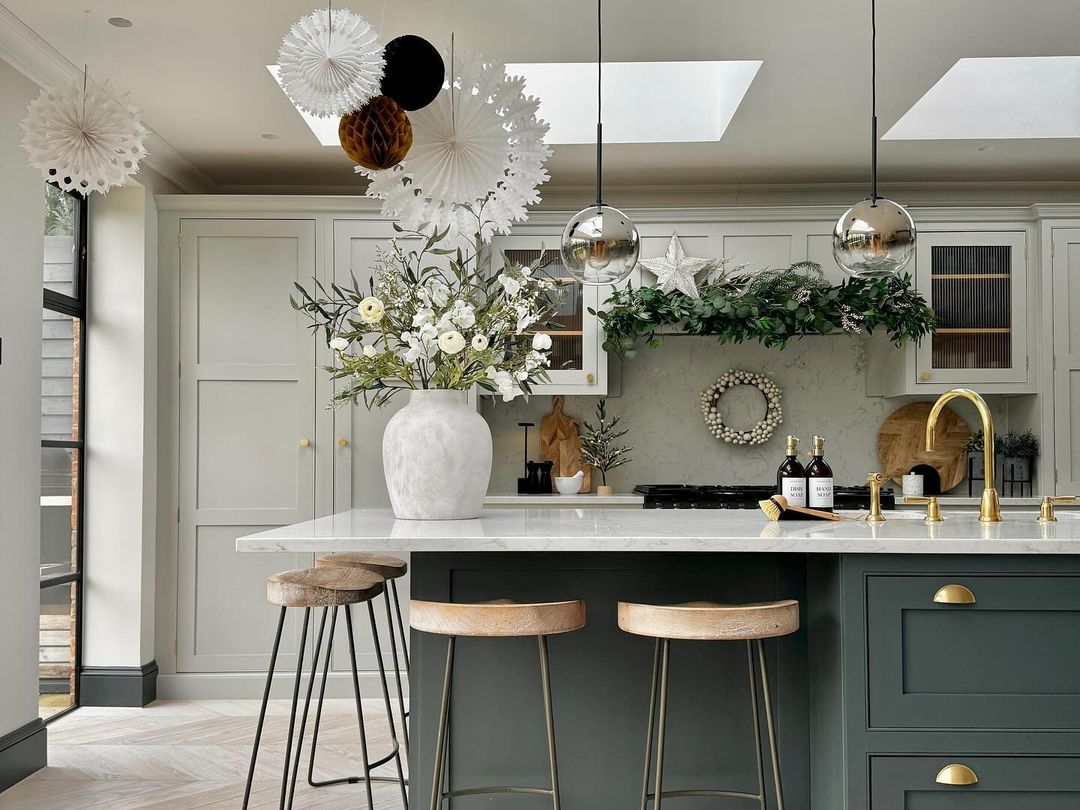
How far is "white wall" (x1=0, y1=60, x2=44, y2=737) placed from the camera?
332 cm

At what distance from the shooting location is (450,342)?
8.57 ft

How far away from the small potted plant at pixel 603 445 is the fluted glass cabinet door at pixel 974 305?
5.05 feet

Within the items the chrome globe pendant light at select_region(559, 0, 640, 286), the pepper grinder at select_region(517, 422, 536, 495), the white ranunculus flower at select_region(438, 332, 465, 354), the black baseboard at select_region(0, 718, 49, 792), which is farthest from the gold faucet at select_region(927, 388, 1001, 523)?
the black baseboard at select_region(0, 718, 49, 792)

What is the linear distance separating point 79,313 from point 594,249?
2.79m

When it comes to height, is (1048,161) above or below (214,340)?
above

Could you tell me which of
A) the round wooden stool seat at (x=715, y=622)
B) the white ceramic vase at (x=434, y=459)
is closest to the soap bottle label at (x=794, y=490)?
the round wooden stool seat at (x=715, y=622)

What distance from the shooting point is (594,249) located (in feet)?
8.84

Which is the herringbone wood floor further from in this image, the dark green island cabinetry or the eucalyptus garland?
the eucalyptus garland

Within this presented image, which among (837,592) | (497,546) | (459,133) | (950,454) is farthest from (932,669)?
(950,454)

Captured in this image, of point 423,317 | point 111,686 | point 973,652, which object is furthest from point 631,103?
point 111,686

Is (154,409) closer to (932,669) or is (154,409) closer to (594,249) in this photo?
(594,249)

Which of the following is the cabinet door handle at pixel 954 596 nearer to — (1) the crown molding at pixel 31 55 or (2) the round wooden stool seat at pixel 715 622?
(2) the round wooden stool seat at pixel 715 622

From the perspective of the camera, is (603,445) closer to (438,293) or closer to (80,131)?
(438,293)

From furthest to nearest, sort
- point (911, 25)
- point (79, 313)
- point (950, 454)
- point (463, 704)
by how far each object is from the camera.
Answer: point (950, 454), point (79, 313), point (911, 25), point (463, 704)
